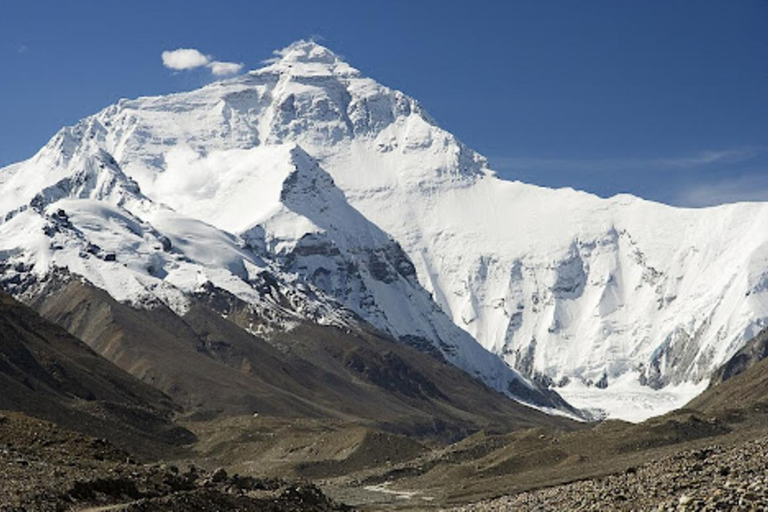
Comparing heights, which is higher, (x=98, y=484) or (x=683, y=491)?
(x=683, y=491)

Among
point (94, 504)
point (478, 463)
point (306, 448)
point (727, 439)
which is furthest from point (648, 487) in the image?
point (306, 448)

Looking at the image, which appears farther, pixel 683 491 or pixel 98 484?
pixel 98 484

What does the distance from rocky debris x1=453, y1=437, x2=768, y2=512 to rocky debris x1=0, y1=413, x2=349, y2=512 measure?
46.5ft

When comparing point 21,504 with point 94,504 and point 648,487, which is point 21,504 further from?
point 648,487

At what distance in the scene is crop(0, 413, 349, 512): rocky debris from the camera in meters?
69.4

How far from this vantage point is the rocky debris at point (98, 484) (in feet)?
228

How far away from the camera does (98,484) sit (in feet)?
245

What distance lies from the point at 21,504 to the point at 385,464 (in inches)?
4473

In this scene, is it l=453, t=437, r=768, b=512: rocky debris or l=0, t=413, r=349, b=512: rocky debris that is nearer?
l=453, t=437, r=768, b=512: rocky debris

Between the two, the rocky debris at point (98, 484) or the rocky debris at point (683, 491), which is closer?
the rocky debris at point (683, 491)

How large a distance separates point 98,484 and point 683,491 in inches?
1242

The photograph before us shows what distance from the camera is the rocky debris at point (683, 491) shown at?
4767 centimetres

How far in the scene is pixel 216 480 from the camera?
321 ft

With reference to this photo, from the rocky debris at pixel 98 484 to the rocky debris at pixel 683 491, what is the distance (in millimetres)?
14169
